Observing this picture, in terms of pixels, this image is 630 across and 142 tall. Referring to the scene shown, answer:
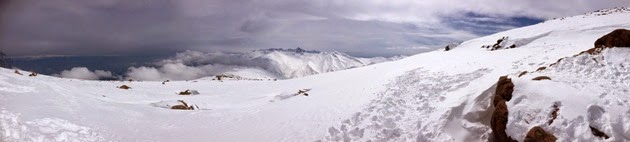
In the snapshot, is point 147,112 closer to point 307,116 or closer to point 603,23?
point 307,116

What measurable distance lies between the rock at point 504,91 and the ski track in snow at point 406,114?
Result: 2224 millimetres

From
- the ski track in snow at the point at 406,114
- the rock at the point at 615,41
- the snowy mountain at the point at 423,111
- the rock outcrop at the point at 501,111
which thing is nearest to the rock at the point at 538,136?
the snowy mountain at the point at 423,111

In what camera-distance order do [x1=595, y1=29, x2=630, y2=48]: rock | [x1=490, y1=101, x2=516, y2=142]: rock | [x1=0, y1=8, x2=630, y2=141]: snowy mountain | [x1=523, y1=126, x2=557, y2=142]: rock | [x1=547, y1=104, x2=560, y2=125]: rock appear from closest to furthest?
[x1=523, y1=126, x2=557, y2=142]: rock
[x1=547, y1=104, x2=560, y2=125]: rock
[x1=0, y1=8, x2=630, y2=141]: snowy mountain
[x1=490, y1=101, x2=516, y2=142]: rock
[x1=595, y1=29, x2=630, y2=48]: rock

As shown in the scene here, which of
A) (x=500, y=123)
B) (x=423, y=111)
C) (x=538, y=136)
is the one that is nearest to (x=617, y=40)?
(x=500, y=123)

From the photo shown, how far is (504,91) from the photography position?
15.0 m

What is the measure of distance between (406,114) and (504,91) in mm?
4972

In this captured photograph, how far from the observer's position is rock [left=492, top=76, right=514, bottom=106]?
1463 cm

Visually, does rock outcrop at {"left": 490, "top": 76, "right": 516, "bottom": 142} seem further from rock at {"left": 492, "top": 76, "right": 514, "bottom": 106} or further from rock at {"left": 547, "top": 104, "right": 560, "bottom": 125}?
rock at {"left": 547, "top": 104, "right": 560, "bottom": 125}

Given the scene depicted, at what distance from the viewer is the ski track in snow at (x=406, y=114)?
53.8 feet

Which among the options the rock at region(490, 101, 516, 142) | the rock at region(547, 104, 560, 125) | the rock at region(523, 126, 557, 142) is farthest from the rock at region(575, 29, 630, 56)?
the rock at region(523, 126, 557, 142)

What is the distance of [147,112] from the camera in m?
22.3

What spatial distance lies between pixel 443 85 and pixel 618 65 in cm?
825

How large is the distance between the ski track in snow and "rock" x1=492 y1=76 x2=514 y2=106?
7.30ft

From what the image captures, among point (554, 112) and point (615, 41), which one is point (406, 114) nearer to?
point (554, 112)
